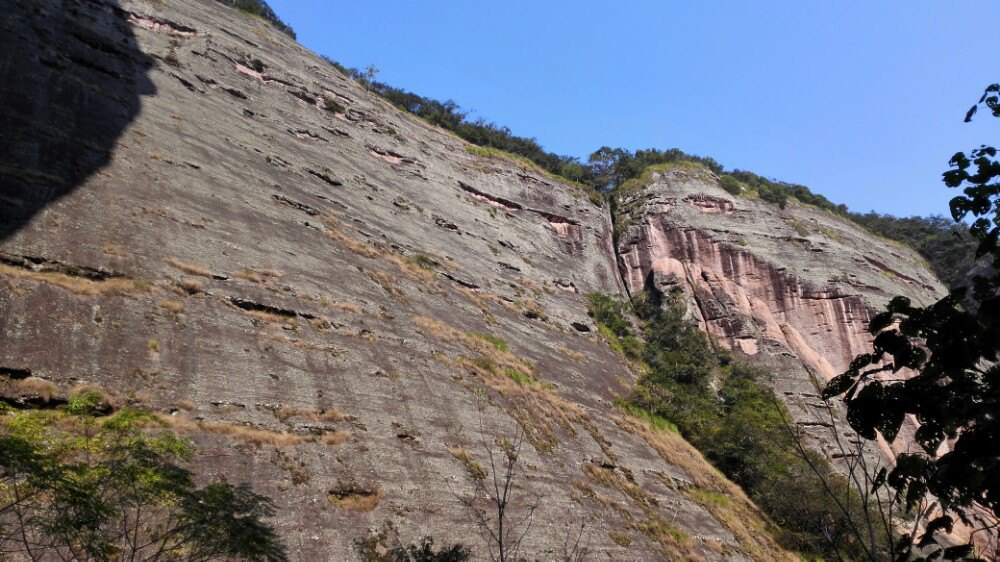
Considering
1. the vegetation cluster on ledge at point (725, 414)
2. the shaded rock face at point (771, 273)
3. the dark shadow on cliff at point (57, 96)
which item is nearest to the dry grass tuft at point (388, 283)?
the dark shadow on cliff at point (57, 96)

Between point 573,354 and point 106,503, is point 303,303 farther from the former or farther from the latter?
point 573,354

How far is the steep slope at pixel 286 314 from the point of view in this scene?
11.2 metres

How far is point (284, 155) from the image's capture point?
1082 inches

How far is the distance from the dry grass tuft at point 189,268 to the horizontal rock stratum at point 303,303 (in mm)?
72

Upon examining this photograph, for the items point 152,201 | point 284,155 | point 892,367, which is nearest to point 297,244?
point 152,201

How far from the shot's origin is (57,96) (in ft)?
58.3

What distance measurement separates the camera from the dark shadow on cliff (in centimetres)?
1377

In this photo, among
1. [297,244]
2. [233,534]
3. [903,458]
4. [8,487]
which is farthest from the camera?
[297,244]

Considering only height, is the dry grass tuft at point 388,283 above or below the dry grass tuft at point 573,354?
above

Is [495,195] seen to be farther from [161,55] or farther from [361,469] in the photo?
[361,469]

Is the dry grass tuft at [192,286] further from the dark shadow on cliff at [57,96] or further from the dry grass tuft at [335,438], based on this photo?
the dry grass tuft at [335,438]

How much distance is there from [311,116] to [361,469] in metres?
28.3

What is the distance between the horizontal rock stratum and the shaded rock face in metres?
0.66

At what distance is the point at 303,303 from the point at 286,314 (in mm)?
A: 979
